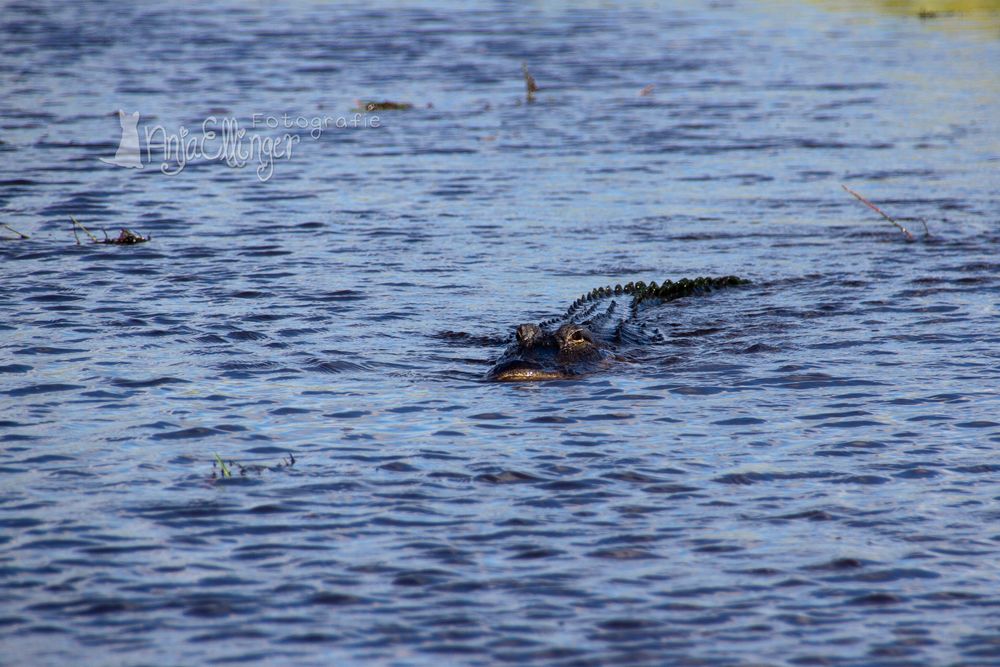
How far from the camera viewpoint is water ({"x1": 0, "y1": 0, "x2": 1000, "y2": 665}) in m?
6.60

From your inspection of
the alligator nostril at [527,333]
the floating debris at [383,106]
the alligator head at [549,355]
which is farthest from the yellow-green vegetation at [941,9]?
the alligator nostril at [527,333]

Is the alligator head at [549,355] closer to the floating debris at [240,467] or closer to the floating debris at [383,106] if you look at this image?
the floating debris at [240,467]

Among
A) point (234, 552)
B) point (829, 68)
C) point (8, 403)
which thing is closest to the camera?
point (234, 552)

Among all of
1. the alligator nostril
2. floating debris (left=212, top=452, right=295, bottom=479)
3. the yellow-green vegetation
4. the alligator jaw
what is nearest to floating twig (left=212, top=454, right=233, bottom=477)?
floating debris (left=212, top=452, right=295, bottom=479)

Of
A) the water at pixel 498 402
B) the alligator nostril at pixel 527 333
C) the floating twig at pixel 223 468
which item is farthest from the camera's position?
the alligator nostril at pixel 527 333

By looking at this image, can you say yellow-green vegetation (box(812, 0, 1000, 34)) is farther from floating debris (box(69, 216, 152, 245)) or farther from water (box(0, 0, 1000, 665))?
floating debris (box(69, 216, 152, 245))

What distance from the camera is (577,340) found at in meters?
11.0

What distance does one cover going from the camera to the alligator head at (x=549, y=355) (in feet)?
34.6

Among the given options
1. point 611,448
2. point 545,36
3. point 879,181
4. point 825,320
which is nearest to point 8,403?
point 611,448

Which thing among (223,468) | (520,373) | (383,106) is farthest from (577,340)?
(383,106)

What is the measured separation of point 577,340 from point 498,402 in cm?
130

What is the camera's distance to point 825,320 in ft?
41.0

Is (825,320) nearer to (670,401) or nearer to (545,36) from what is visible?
(670,401)

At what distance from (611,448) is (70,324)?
5636 millimetres
